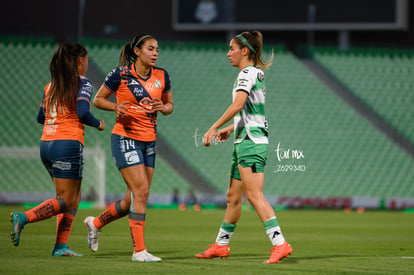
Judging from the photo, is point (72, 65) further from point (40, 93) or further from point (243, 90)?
point (40, 93)

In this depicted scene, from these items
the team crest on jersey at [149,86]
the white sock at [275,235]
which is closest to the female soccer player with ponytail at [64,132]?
the team crest on jersey at [149,86]

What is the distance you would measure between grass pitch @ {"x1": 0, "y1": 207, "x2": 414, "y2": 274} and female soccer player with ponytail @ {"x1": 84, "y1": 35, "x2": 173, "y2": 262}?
2.24ft

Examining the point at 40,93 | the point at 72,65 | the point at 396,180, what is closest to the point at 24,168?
the point at 40,93

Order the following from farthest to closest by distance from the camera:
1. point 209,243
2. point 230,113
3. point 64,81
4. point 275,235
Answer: point 209,243, point 64,81, point 275,235, point 230,113

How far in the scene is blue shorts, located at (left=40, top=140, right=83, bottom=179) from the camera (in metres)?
7.66

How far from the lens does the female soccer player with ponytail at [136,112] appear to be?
752 centimetres

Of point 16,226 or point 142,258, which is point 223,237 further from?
point 16,226

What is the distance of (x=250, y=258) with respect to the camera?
26.2ft

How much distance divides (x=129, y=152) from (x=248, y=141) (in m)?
1.18

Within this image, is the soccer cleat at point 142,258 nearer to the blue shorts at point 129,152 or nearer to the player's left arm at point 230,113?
the blue shorts at point 129,152

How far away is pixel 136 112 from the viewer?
7.68 meters

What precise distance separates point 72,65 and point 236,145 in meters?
1.88

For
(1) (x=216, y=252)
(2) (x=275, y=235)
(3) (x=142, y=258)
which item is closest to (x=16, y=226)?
(3) (x=142, y=258)

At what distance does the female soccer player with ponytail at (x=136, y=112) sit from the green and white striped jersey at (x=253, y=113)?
839 mm
